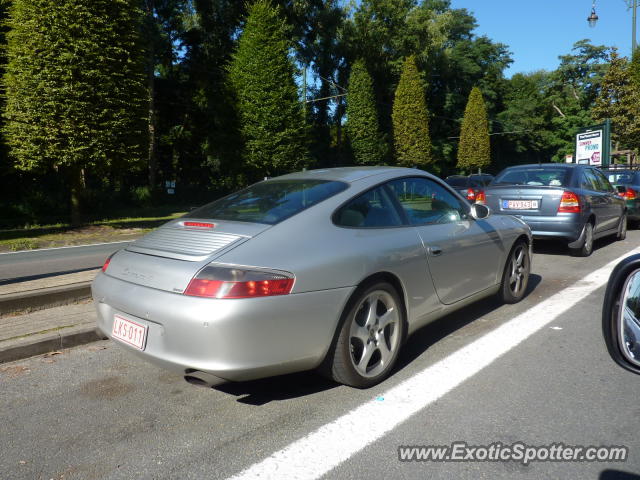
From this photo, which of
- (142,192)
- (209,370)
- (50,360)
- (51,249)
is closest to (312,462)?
(209,370)

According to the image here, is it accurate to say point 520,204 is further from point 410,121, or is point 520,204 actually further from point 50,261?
point 410,121

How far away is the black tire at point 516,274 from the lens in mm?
5242

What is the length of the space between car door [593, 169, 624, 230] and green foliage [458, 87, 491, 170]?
130 ft

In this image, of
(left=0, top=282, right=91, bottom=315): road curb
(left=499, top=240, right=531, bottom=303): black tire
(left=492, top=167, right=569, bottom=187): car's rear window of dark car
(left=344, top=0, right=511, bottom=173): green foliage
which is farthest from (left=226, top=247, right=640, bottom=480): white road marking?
(left=344, top=0, right=511, bottom=173): green foliage

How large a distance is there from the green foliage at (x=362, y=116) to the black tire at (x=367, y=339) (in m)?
32.1

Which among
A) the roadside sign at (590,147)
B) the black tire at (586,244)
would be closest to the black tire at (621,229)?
the black tire at (586,244)

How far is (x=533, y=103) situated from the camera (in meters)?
61.1

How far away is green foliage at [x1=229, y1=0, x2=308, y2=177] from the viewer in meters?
24.8

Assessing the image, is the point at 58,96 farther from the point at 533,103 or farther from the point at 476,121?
the point at 533,103

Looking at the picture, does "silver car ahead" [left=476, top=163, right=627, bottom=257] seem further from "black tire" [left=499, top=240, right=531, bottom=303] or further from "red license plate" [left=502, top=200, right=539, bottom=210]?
"black tire" [left=499, top=240, right=531, bottom=303]

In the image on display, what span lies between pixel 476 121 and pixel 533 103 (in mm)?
17775

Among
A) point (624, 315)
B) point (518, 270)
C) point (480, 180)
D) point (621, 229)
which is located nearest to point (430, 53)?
point (480, 180)

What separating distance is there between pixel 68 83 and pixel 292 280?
15975 mm

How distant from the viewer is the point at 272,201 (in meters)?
3.57
